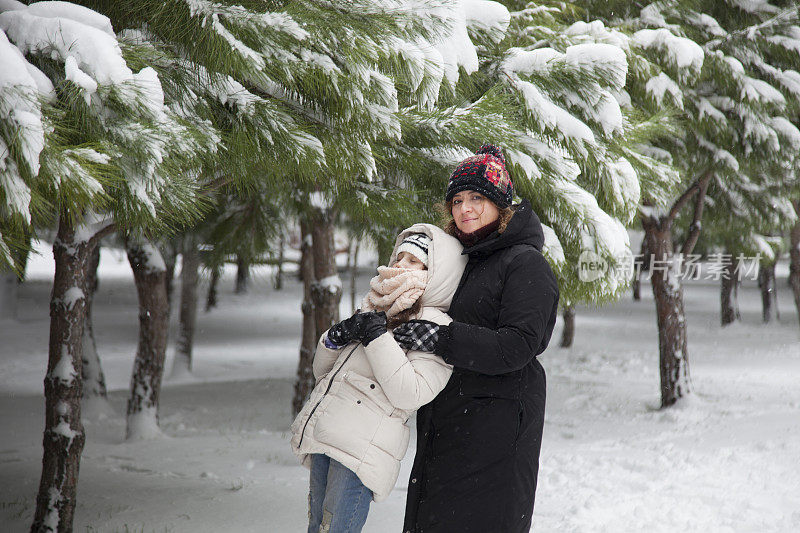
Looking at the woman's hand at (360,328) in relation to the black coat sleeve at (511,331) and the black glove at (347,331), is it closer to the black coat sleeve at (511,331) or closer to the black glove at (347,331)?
the black glove at (347,331)

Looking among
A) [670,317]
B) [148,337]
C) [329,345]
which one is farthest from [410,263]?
[670,317]

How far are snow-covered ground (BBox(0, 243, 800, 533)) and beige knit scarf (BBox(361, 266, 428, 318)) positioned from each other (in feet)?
5.85

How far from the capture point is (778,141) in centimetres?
688

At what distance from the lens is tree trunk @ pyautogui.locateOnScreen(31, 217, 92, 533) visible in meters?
4.20

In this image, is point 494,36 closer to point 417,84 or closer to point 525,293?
Answer: point 417,84

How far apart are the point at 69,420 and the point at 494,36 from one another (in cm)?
356

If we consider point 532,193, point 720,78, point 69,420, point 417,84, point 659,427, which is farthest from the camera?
point 659,427

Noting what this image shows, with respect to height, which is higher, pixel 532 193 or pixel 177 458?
pixel 532 193

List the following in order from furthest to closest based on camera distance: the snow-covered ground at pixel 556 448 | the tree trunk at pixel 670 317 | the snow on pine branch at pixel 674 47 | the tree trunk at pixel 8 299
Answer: the tree trunk at pixel 8 299 → the tree trunk at pixel 670 317 → the snow on pine branch at pixel 674 47 → the snow-covered ground at pixel 556 448

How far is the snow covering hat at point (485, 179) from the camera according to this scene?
8.06 feet

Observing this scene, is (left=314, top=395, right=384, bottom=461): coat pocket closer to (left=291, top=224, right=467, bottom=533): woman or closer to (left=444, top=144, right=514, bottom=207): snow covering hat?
(left=291, top=224, right=467, bottom=533): woman

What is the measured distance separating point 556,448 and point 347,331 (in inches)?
204

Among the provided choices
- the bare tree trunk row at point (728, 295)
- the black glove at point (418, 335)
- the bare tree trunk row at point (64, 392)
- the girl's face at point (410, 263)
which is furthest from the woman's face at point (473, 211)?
the bare tree trunk row at point (728, 295)

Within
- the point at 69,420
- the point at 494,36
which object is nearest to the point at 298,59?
the point at 494,36
